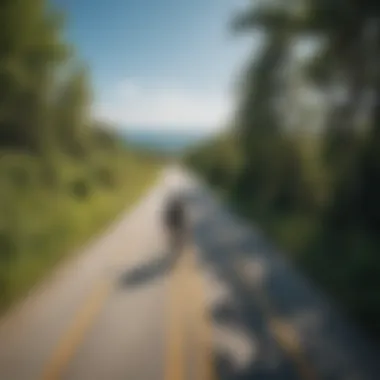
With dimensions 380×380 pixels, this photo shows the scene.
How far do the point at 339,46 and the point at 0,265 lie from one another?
869 centimetres

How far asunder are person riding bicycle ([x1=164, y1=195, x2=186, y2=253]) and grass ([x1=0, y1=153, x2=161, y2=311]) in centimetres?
277

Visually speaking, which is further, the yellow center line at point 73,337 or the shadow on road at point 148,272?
the shadow on road at point 148,272

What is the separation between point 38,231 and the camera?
11031 millimetres

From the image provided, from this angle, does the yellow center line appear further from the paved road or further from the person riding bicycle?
the person riding bicycle

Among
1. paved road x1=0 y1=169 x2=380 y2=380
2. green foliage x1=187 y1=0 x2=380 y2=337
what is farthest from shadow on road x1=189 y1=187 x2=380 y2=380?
green foliage x1=187 y1=0 x2=380 y2=337

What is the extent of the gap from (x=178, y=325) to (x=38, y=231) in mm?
4486

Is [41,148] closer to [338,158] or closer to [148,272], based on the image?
[148,272]

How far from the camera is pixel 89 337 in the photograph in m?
7.55

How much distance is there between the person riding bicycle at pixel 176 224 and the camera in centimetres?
1321

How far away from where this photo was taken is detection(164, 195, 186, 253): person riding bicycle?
13.2 m

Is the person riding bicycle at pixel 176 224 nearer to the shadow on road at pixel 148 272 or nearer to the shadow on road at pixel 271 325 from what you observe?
the shadow on road at pixel 148 272

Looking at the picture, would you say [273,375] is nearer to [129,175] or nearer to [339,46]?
[339,46]

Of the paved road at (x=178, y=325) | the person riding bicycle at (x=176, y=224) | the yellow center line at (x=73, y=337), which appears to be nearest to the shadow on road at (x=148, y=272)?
the paved road at (x=178, y=325)

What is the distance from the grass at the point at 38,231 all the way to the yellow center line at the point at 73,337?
4.53 ft
